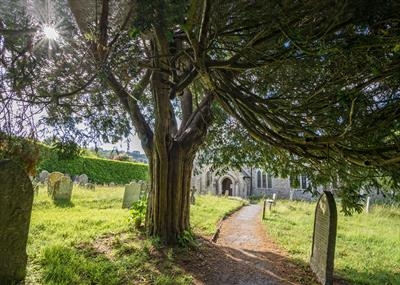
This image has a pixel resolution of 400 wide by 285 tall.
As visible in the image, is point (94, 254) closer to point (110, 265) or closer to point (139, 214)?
point (110, 265)

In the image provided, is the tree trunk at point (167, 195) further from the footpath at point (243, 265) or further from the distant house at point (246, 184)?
the distant house at point (246, 184)

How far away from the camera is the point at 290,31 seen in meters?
3.53

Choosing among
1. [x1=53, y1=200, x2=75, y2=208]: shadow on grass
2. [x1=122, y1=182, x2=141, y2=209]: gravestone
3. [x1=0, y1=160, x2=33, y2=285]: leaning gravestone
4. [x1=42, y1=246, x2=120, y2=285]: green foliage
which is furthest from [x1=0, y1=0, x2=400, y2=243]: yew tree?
[x1=122, y1=182, x2=141, y2=209]: gravestone

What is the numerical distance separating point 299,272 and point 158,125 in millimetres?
4390

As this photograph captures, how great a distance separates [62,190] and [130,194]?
2978 mm

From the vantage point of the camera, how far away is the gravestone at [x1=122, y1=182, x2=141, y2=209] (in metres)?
15.6

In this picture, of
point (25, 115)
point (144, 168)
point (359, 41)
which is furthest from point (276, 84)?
point (144, 168)

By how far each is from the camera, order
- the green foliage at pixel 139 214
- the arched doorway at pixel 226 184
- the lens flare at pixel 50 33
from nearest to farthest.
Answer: the lens flare at pixel 50 33 < the green foliage at pixel 139 214 < the arched doorway at pixel 226 184

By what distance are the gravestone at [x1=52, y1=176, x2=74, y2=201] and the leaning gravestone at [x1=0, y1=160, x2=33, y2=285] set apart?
34.4ft

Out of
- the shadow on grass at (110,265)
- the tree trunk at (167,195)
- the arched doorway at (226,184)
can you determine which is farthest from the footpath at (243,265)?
the arched doorway at (226,184)

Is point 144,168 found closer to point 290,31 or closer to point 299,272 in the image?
point 299,272

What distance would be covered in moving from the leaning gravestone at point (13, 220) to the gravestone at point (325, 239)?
5.13 metres

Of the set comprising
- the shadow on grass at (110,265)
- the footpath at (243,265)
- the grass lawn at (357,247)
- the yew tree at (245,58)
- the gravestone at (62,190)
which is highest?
the yew tree at (245,58)

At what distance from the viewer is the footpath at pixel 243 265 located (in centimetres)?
664
